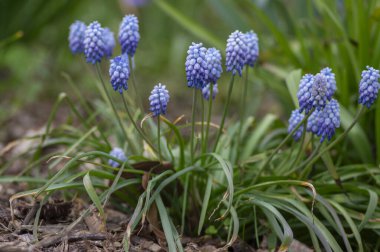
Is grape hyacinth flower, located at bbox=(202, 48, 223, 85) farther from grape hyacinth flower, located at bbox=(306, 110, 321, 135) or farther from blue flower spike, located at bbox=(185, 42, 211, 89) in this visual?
grape hyacinth flower, located at bbox=(306, 110, 321, 135)

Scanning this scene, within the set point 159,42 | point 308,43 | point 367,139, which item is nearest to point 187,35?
point 159,42

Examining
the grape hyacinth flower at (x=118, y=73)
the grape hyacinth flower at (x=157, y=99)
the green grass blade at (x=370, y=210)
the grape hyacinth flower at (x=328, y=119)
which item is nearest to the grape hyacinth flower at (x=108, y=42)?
the grape hyacinth flower at (x=118, y=73)

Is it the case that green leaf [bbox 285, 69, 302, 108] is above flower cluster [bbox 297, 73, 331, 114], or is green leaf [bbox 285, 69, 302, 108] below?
above

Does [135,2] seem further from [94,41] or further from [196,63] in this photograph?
[196,63]

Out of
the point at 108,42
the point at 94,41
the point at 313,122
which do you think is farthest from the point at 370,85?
the point at 108,42

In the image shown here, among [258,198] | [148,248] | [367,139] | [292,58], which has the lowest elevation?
[148,248]

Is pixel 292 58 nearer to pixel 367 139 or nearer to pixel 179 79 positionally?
pixel 367 139

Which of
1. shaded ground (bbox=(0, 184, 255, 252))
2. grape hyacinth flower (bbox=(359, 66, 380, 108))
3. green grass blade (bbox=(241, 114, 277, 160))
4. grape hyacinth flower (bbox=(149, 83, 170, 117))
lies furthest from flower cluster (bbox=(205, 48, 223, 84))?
green grass blade (bbox=(241, 114, 277, 160))
